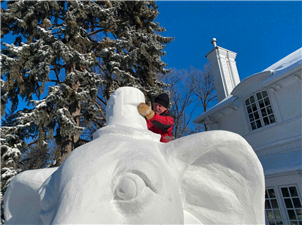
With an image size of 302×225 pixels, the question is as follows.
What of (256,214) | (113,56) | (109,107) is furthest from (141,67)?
(256,214)

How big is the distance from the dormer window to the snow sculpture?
20.5ft

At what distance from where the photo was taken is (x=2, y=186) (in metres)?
5.18

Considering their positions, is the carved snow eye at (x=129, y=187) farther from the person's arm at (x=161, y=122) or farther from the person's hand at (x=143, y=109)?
the person's arm at (x=161, y=122)

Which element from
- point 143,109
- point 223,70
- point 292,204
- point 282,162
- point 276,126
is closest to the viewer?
point 143,109

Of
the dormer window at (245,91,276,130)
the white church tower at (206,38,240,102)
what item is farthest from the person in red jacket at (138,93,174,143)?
the white church tower at (206,38,240,102)

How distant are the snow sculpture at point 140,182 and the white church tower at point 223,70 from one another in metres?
9.03

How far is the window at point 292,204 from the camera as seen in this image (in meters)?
5.38

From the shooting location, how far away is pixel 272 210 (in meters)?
6.01

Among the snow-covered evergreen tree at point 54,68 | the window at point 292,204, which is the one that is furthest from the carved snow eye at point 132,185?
the window at point 292,204

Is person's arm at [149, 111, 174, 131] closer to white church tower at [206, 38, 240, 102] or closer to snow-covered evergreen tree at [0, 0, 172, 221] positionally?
snow-covered evergreen tree at [0, 0, 172, 221]

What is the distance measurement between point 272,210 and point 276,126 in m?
2.50

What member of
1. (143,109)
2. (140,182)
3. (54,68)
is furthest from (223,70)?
(140,182)

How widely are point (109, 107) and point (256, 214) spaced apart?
1.15 meters

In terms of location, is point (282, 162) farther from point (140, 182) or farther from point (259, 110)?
point (140, 182)
